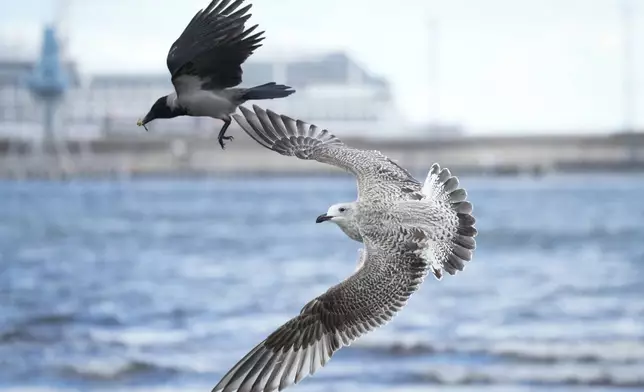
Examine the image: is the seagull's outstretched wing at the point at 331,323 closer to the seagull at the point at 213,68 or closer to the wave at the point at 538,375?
the seagull at the point at 213,68

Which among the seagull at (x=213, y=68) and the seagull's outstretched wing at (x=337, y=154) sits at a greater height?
the seagull at (x=213, y=68)

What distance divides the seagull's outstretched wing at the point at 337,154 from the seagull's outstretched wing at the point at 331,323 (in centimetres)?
30

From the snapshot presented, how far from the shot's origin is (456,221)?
5.87 m

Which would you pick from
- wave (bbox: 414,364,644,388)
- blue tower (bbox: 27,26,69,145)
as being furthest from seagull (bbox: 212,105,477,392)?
blue tower (bbox: 27,26,69,145)

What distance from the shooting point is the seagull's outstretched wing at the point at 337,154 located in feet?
19.0

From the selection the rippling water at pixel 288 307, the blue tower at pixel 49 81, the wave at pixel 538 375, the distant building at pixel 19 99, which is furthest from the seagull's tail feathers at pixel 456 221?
the distant building at pixel 19 99

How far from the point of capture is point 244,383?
568 cm

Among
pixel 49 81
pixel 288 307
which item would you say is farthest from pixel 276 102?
pixel 288 307

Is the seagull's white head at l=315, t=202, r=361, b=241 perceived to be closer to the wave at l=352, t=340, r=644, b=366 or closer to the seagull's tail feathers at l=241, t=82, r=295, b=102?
the seagull's tail feathers at l=241, t=82, r=295, b=102

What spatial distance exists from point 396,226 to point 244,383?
0.89 meters

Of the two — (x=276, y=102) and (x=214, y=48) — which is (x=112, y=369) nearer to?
(x=214, y=48)

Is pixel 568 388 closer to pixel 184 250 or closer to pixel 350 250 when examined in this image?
pixel 350 250

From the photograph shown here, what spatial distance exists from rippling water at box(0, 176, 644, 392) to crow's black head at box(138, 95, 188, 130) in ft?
36.9

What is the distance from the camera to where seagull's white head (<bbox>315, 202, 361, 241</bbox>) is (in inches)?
217
